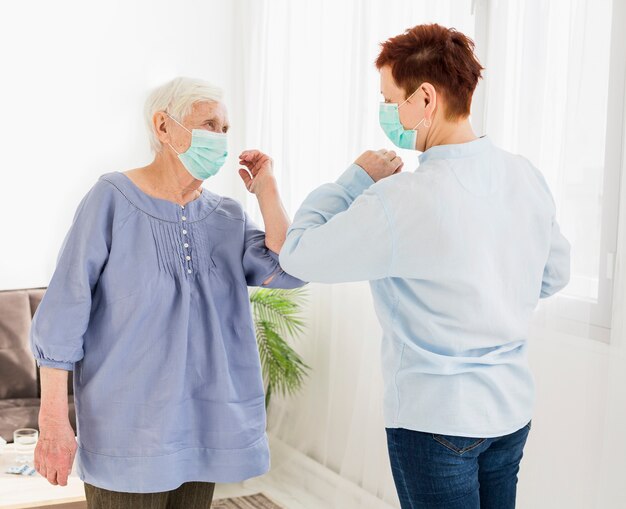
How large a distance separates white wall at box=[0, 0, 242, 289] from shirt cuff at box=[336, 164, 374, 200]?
2.56 meters

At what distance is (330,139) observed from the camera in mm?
3344

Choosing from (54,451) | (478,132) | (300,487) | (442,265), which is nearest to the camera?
(442,265)

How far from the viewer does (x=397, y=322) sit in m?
1.38

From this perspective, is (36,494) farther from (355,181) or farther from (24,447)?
(355,181)

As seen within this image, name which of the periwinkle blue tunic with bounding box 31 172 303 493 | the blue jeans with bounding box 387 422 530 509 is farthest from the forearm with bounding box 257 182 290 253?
the blue jeans with bounding box 387 422 530 509

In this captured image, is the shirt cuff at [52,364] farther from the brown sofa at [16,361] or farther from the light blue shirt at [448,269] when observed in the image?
the brown sofa at [16,361]

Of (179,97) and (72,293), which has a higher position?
(179,97)

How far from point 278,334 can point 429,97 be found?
7.68ft

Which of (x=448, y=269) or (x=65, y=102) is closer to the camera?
(x=448, y=269)

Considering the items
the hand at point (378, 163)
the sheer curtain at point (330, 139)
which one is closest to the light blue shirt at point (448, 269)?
the hand at point (378, 163)

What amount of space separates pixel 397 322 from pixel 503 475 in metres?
0.37

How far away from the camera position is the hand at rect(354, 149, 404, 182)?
4.90ft

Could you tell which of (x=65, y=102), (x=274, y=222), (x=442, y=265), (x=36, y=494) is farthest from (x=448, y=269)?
(x=65, y=102)

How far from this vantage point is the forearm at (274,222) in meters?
1.66
